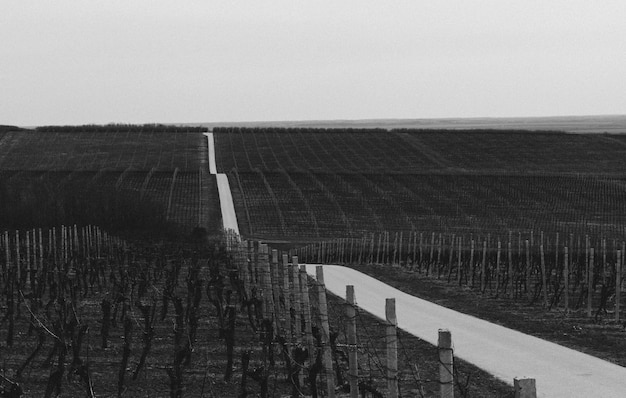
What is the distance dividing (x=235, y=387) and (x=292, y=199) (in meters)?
43.8

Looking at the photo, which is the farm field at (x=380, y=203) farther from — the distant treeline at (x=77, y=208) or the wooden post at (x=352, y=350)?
the wooden post at (x=352, y=350)

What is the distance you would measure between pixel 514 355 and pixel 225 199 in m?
42.5

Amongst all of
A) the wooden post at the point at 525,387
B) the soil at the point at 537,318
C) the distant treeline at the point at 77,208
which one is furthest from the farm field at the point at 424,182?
the wooden post at the point at 525,387

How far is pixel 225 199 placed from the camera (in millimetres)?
57562

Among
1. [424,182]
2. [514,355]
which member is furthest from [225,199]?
[514,355]

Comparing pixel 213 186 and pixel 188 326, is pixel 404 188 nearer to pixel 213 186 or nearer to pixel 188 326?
pixel 213 186

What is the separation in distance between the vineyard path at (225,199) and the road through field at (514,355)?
23.2 m

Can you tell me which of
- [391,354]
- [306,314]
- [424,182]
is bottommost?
[424,182]

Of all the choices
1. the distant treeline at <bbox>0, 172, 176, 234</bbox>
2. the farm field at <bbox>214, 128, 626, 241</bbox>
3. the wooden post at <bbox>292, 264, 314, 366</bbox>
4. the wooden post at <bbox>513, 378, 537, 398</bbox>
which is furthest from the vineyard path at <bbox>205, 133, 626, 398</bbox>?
the farm field at <bbox>214, 128, 626, 241</bbox>

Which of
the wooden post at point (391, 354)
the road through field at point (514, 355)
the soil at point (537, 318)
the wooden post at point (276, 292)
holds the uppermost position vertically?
the wooden post at point (391, 354)

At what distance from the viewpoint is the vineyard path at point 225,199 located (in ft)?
162

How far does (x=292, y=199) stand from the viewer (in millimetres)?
57125

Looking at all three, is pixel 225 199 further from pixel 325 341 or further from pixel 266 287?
pixel 325 341

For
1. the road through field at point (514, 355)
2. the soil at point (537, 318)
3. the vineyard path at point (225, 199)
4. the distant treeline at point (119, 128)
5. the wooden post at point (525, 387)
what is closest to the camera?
the wooden post at point (525, 387)
